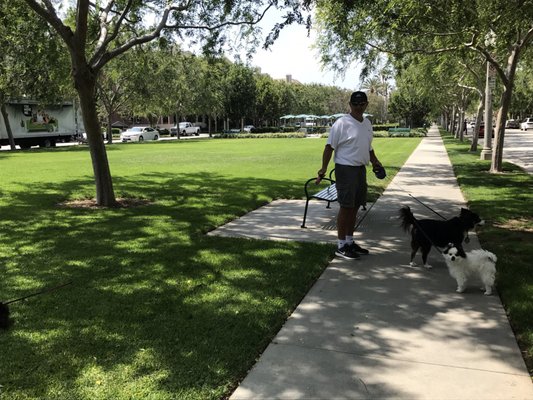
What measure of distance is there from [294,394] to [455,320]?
1.76 meters

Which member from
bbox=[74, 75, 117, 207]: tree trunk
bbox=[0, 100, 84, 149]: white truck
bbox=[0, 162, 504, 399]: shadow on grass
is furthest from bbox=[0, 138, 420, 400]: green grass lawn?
bbox=[0, 100, 84, 149]: white truck

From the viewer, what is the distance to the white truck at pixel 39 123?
1289 inches

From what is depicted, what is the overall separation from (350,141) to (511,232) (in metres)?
3.14

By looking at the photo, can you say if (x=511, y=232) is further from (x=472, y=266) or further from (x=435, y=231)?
(x=472, y=266)

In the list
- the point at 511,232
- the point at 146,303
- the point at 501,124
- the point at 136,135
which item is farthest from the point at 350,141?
the point at 136,135

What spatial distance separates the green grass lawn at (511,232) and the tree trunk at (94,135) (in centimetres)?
669

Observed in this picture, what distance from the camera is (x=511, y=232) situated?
22.2 feet

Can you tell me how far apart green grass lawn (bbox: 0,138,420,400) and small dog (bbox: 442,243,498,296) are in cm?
138

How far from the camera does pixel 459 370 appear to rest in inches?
124

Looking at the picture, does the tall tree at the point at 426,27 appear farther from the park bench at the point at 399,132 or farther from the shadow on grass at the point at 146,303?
the park bench at the point at 399,132

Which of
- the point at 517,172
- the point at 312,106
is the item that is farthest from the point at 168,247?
the point at 312,106

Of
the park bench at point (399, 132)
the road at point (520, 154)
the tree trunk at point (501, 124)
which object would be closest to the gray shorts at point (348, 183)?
the tree trunk at point (501, 124)

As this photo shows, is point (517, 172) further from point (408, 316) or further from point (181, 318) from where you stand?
point (181, 318)

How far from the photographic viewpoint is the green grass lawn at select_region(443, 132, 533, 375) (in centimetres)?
399
